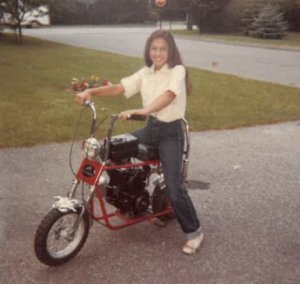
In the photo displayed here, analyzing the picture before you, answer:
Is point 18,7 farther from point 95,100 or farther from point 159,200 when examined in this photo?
point 159,200

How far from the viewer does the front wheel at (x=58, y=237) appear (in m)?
3.03

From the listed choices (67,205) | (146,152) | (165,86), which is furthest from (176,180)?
(67,205)

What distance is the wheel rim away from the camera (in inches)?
125

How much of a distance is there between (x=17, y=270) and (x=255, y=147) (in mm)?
3999

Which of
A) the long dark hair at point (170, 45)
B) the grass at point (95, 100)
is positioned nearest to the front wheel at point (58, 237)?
the long dark hair at point (170, 45)

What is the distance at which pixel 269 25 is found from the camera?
26.5 meters

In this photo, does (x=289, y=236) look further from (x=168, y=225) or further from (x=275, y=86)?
(x=275, y=86)

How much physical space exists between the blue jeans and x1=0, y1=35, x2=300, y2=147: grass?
119 inches

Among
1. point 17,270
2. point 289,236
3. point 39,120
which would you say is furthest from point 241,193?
point 39,120

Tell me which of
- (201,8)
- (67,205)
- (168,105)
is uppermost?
(168,105)

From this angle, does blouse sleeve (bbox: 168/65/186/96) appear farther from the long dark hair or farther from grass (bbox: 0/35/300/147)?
grass (bbox: 0/35/300/147)

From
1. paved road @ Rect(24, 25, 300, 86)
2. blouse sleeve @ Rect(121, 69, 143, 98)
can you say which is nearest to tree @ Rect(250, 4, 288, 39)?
paved road @ Rect(24, 25, 300, 86)

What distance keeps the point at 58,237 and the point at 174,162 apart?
1.02 m

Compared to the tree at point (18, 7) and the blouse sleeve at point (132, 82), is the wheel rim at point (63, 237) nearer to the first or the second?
the blouse sleeve at point (132, 82)
